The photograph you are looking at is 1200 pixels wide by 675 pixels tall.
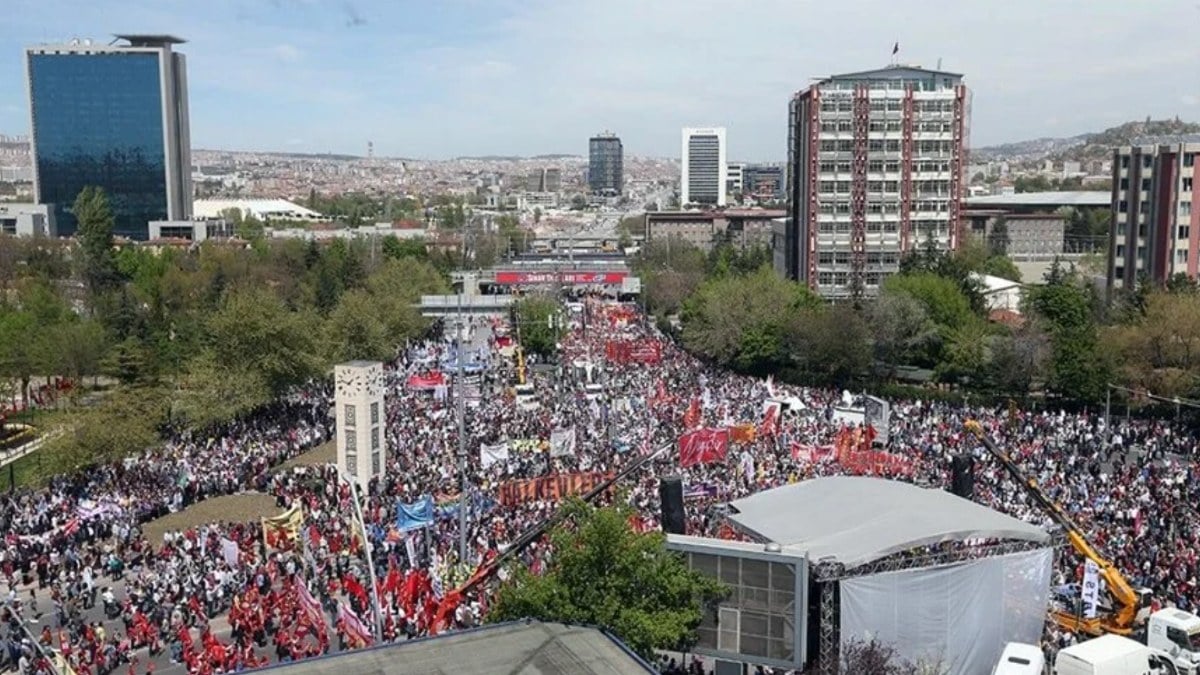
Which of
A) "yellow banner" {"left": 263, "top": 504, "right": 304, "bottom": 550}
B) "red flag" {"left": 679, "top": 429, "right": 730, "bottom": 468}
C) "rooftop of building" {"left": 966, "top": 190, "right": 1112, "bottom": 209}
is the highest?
"rooftop of building" {"left": 966, "top": 190, "right": 1112, "bottom": 209}

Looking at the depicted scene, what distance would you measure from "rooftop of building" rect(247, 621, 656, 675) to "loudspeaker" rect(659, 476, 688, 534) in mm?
4884

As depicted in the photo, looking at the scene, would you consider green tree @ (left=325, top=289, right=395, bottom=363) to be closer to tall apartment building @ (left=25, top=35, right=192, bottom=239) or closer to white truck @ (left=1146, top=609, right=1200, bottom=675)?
white truck @ (left=1146, top=609, right=1200, bottom=675)

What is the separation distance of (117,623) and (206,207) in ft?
605

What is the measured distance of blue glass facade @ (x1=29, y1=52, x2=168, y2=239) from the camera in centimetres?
13538

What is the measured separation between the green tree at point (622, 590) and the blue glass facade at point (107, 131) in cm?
13143

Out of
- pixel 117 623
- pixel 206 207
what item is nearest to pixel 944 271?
pixel 117 623

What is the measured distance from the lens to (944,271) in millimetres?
58344

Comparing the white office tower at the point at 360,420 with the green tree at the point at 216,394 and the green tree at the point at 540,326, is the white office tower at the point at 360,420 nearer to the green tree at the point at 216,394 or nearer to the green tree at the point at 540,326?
the green tree at the point at 216,394

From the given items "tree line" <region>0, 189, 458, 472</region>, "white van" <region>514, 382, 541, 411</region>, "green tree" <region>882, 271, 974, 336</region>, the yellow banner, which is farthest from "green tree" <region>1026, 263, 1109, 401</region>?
the yellow banner

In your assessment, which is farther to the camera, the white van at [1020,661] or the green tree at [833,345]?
the green tree at [833,345]

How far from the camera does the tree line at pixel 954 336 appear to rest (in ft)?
131

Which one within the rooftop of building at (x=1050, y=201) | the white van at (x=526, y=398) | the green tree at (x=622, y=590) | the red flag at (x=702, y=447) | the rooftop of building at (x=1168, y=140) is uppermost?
the rooftop of building at (x=1168, y=140)

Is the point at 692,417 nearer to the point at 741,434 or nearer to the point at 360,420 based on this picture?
the point at 741,434

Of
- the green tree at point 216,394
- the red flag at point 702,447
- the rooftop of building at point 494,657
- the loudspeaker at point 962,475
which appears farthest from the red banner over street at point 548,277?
the rooftop of building at point 494,657
